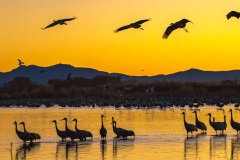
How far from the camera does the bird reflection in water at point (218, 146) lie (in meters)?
21.9

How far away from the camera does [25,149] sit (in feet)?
80.2

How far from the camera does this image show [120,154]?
22.4 m

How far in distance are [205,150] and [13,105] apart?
46289mm

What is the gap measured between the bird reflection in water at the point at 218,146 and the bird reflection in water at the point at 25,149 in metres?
6.04

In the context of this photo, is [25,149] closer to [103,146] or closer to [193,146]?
[103,146]

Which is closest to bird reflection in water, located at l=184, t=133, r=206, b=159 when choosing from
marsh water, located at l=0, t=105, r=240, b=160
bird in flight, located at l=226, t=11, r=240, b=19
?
marsh water, located at l=0, t=105, r=240, b=160

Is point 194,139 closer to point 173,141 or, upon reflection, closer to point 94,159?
point 173,141

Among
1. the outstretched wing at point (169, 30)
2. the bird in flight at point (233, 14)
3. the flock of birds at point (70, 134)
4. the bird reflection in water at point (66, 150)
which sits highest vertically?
the bird in flight at point (233, 14)

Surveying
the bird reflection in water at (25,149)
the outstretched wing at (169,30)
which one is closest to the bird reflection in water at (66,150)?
the bird reflection in water at (25,149)

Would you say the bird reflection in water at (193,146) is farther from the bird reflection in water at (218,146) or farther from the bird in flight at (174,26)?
the bird in flight at (174,26)

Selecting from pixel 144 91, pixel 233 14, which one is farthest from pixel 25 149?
pixel 144 91

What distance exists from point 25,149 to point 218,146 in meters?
6.77

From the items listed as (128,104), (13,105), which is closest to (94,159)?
(128,104)

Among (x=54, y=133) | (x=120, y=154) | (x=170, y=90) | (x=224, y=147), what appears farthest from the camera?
(x=170, y=90)
